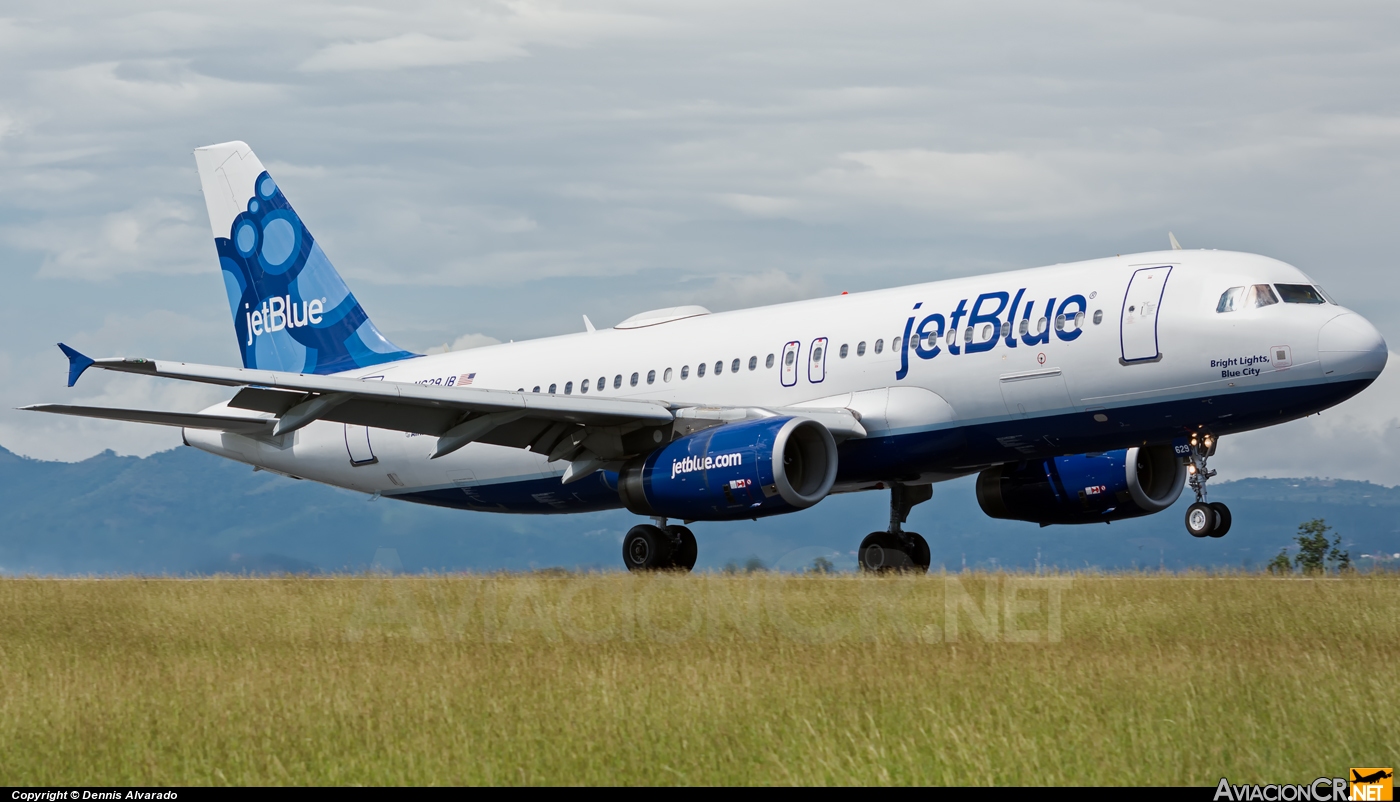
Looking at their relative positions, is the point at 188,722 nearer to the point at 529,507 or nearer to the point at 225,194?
the point at 529,507

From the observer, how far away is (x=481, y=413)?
2350 cm

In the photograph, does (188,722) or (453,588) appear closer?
(188,722)

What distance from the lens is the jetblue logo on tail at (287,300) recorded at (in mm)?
30938

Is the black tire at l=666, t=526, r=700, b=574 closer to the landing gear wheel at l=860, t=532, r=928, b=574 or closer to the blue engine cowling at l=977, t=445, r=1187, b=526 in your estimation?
the landing gear wheel at l=860, t=532, r=928, b=574

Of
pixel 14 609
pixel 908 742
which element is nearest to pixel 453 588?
pixel 14 609

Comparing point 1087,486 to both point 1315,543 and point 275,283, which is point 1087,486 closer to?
point 275,283

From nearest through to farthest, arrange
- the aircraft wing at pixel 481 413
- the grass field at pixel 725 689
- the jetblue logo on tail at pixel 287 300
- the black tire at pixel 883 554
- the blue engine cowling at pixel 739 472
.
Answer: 1. the grass field at pixel 725 689
2. the blue engine cowling at pixel 739 472
3. the aircraft wing at pixel 481 413
4. the black tire at pixel 883 554
5. the jetblue logo on tail at pixel 287 300

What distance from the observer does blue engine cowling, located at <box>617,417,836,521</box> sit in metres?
21.0

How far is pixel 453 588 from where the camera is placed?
21.2 meters

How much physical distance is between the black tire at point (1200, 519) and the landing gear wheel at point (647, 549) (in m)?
7.85

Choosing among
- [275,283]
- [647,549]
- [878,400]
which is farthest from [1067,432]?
[275,283]

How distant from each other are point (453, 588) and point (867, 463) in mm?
6018

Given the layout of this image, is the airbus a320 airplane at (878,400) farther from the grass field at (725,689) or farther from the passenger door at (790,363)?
the grass field at (725,689)

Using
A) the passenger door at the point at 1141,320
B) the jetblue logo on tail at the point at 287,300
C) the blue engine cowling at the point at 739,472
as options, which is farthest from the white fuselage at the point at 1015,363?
the jetblue logo on tail at the point at 287,300
